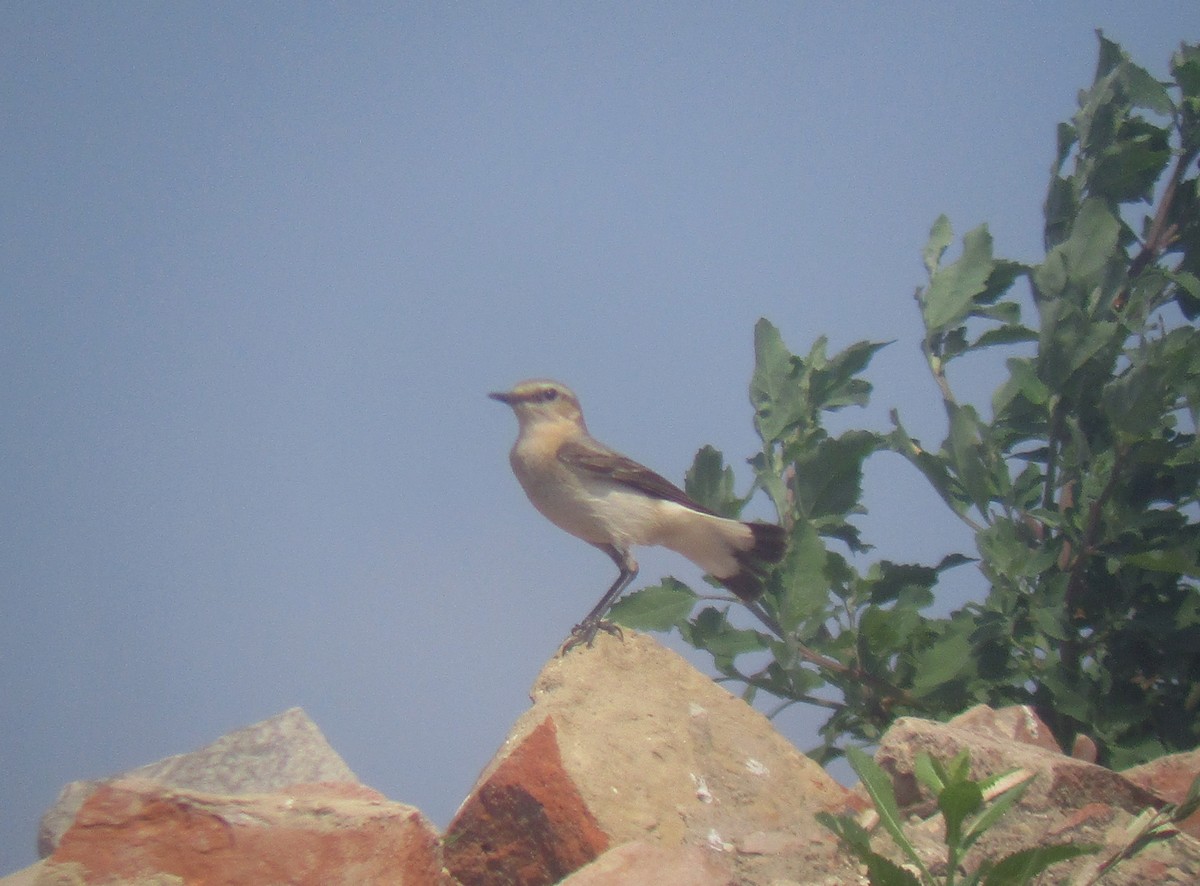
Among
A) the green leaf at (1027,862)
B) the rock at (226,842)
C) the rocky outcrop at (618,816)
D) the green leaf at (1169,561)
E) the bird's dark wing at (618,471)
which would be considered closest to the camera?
the green leaf at (1027,862)

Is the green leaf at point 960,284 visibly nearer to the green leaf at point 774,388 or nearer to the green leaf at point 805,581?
the green leaf at point 774,388

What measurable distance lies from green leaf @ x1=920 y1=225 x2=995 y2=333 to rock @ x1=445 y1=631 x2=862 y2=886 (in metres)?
1.70

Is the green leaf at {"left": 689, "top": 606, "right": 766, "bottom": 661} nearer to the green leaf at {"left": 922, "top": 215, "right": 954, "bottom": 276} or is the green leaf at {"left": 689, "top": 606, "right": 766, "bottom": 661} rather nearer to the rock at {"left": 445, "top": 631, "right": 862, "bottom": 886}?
the rock at {"left": 445, "top": 631, "right": 862, "bottom": 886}

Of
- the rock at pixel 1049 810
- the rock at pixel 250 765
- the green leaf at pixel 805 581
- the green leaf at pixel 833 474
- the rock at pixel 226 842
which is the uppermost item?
the green leaf at pixel 833 474

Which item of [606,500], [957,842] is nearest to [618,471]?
[606,500]

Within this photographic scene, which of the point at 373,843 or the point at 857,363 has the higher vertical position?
the point at 857,363

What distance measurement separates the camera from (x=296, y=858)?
252 centimetres

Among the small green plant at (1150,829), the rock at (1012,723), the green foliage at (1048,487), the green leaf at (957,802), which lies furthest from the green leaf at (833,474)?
the green leaf at (957,802)

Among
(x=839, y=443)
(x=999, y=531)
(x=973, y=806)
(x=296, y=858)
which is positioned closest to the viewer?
(x=973, y=806)

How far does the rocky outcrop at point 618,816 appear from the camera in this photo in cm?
230

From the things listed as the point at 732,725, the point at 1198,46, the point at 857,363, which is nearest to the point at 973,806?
the point at 732,725

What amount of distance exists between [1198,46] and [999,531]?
2248mm

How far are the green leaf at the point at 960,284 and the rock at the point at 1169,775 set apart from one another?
1826 millimetres

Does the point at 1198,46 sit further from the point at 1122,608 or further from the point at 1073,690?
the point at 1073,690
